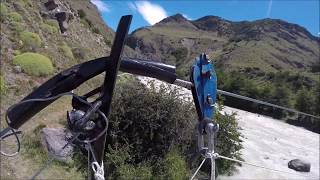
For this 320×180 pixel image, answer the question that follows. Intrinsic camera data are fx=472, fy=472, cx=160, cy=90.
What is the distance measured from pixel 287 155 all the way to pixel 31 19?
11206mm

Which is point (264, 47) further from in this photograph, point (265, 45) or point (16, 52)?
point (16, 52)

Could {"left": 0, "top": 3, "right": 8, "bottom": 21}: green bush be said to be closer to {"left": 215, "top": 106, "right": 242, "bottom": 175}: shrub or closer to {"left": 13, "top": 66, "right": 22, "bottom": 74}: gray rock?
{"left": 13, "top": 66, "right": 22, "bottom": 74}: gray rock

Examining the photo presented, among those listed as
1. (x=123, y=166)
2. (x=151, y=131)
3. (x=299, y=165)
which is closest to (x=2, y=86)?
(x=151, y=131)

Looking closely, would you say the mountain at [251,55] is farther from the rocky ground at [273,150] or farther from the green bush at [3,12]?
the green bush at [3,12]

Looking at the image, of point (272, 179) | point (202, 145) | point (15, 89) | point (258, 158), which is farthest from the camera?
point (258, 158)

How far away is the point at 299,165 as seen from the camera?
14672mm

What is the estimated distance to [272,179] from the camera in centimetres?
1191

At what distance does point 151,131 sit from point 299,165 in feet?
23.3

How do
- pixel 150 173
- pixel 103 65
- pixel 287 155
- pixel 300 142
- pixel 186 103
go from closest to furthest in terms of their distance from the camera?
pixel 103 65, pixel 150 173, pixel 186 103, pixel 287 155, pixel 300 142

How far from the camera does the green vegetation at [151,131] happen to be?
915 cm

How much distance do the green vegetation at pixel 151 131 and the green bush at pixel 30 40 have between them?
7.73 m

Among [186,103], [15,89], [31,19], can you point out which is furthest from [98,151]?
[31,19]

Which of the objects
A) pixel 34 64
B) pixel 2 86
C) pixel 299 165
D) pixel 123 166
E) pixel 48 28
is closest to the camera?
pixel 123 166

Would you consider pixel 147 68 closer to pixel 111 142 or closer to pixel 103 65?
pixel 103 65
